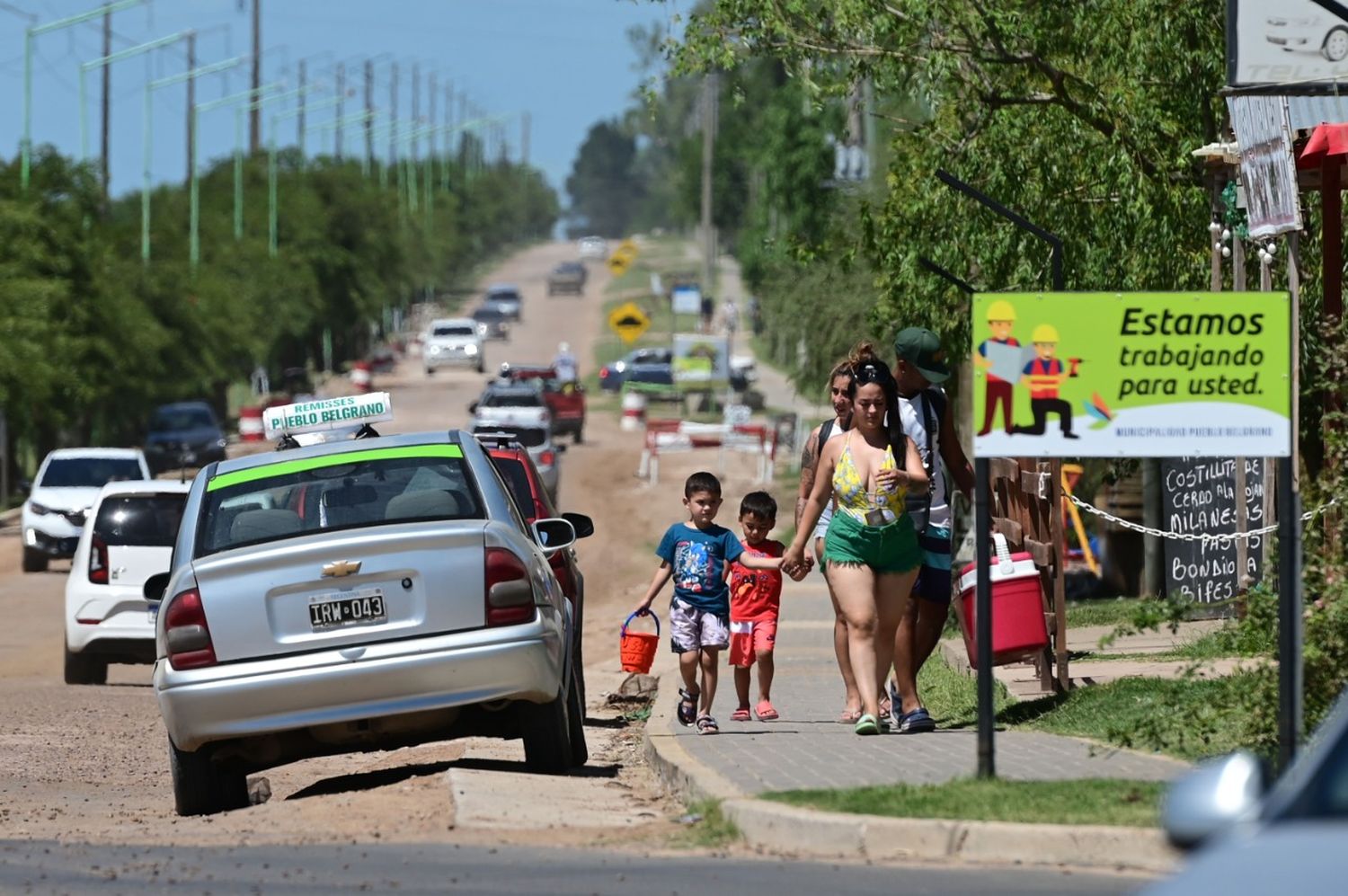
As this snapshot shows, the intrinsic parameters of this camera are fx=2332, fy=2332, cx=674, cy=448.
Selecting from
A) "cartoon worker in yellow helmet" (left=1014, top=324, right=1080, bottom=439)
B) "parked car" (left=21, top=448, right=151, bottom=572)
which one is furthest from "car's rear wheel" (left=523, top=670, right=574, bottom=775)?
"parked car" (left=21, top=448, right=151, bottom=572)

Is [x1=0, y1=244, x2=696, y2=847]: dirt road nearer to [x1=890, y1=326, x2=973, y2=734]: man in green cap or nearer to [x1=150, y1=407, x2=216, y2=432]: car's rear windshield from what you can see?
[x1=890, y1=326, x2=973, y2=734]: man in green cap

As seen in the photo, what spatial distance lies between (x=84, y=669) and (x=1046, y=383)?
12559mm

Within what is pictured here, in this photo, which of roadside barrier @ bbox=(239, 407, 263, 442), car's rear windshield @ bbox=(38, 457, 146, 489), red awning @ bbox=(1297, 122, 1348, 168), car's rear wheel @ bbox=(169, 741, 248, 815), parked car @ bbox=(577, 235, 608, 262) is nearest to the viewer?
car's rear wheel @ bbox=(169, 741, 248, 815)

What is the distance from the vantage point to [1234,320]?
8.62 metres

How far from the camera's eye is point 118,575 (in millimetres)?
19156

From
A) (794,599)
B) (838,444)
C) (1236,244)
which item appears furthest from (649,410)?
(838,444)

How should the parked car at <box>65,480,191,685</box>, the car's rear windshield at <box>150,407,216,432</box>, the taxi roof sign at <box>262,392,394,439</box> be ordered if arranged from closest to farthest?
the taxi roof sign at <box>262,392,394,439</box>, the parked car at <box>65,480,191,685</box>, the car's rear windshield at <box>150,407,216,432</box>

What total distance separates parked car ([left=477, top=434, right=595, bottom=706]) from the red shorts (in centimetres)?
126

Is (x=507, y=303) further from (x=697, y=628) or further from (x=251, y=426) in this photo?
(x=697, y=628)

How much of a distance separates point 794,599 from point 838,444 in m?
14.4

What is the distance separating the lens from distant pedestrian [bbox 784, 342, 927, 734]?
11086 millimetres

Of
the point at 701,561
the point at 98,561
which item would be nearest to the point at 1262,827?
the point at 701,561

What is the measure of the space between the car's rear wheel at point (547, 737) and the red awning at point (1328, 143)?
5080 mm

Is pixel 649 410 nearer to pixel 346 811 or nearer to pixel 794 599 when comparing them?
pixel 794 599
